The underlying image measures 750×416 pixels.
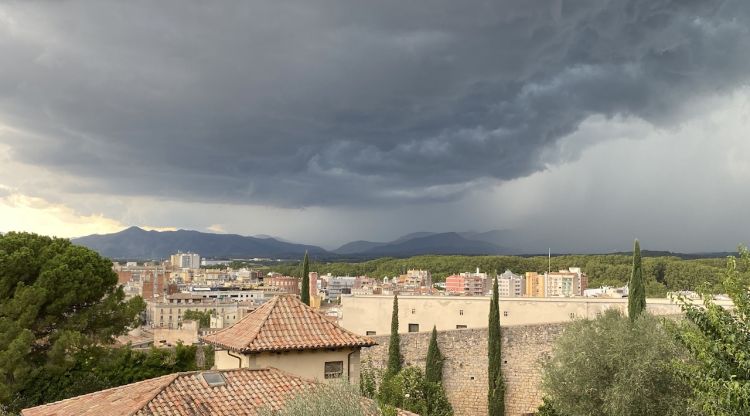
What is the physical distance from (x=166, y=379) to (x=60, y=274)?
1116 centimetres

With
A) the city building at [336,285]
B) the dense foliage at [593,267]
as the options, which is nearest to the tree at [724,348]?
the dense foliage at [593,267]

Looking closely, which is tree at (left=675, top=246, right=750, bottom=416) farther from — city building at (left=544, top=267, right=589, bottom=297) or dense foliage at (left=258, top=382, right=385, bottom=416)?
city building at (left=544, top=267, right=589, bottom=297)

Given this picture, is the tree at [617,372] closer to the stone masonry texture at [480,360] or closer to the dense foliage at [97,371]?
the stone masonry texture at [480,360]

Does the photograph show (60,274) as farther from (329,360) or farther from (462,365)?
(462,365)

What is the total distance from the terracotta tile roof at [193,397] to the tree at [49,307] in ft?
23.8

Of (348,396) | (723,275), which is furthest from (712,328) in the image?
(348,396)

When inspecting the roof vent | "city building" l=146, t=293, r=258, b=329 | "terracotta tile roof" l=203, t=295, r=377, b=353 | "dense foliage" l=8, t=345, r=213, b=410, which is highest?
"terracotta tile roof" l=203, t=295, r=377, b=353

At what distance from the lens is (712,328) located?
35.1ft

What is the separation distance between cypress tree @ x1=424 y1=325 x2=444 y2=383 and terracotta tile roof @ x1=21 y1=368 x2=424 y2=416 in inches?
624

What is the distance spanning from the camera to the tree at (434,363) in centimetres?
2884

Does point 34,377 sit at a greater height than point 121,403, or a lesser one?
lesser

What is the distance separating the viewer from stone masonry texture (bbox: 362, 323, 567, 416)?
2841 cm

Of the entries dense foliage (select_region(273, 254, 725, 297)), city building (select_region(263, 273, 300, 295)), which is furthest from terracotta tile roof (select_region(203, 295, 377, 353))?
city building (select_region(263, 273, 300, 295))

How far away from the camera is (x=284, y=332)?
15.3 metres
